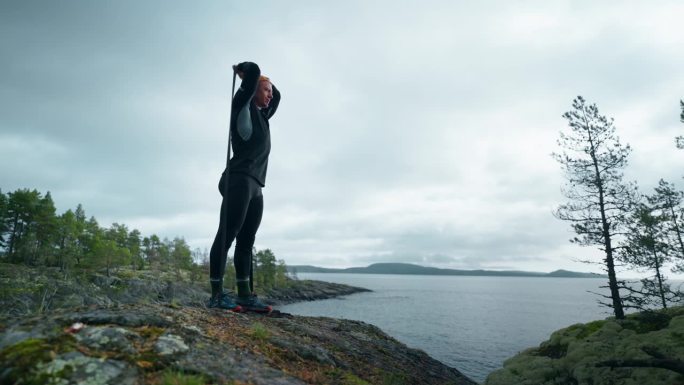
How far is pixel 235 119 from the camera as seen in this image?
19.0 ft

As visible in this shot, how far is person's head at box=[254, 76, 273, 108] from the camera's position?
20.4ft

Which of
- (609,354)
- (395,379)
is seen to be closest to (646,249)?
(609,354)

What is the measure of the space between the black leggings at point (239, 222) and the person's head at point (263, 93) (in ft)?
5.05

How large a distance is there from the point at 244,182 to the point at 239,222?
2.15ft

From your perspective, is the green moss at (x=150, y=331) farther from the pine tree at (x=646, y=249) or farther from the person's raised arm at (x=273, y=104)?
the pine tree at (x=646, y=249)

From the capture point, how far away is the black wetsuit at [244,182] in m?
5.31

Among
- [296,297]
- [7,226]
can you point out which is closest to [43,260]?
[7,226]

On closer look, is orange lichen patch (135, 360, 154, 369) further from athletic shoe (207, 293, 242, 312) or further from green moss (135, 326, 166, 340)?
athletic shoe (207, 293, 242, 312)

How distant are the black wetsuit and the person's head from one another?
143mm

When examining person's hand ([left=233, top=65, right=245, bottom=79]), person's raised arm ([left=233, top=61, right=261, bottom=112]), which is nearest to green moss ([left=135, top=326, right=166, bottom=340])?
person's raised arm ([left=233, top=61, right=261, bottom=112])

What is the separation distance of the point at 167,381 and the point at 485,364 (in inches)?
1244

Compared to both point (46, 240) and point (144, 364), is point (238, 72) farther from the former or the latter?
point (46, 240)

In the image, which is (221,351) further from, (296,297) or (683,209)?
(296,297)

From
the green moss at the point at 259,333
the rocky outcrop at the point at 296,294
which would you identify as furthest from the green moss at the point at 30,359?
the rocky outcrop at the point at 296,294
